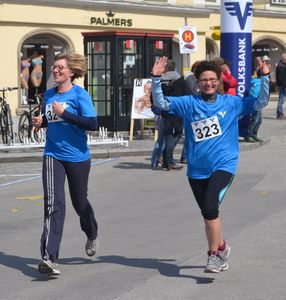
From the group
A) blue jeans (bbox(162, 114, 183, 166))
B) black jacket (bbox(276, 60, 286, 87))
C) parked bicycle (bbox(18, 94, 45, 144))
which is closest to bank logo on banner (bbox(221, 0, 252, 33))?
parked bicycle (bbox(18, 94, 45, 144))

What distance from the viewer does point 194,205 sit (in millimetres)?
11070

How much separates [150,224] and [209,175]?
9.42ft

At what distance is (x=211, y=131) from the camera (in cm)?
696

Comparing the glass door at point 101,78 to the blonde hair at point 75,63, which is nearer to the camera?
the blonde hair at point 75,63

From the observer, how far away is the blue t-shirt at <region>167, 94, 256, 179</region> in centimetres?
696

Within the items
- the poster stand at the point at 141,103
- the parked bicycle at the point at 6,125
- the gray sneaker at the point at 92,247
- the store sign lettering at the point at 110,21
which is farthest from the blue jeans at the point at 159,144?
the store sign lettering at the point at 110,21

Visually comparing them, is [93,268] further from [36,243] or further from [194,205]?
[194,205]

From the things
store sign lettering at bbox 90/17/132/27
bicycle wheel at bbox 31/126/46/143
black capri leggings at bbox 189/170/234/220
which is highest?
store sign lettering at bbox 90/17/132/27

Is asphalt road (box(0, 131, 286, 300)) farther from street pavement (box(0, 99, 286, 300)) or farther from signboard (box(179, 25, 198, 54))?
signboard (box(179, 25, 198, 54))

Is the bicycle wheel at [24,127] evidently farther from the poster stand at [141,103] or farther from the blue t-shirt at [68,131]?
the blue t-shirt at [68,131]

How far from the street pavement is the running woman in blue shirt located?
45cm

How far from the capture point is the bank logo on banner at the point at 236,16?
18.5m

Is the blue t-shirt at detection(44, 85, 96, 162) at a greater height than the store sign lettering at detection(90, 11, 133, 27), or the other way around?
the store sign lettering at detection(90, 11, 133, 27)

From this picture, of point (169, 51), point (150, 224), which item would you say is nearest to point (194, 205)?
point (150, 224)
